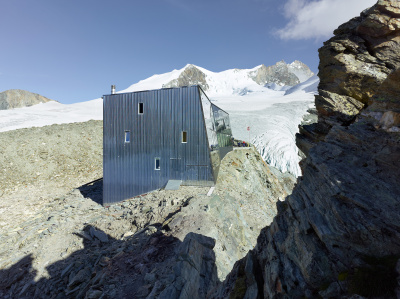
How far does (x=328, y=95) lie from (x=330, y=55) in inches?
88.2

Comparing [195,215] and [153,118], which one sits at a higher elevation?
[153,118]

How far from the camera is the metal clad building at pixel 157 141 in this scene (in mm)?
16766

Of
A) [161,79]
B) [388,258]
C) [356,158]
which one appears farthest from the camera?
[161,79]

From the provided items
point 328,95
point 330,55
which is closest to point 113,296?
point 328,95

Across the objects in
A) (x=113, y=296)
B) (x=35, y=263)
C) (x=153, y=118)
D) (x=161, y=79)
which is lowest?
(x=35, y=263)

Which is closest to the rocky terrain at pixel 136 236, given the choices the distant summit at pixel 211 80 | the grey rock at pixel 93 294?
the grey rock at pixel 93 294

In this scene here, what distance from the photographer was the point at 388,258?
3725mm

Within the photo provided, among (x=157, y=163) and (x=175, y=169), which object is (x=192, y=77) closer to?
(x=157, y=163)

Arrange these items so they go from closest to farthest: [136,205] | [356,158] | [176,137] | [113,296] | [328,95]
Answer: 1. [356,158]
2. [113,296]
3. [328,95]
4. [136,205]
5. [176,137]

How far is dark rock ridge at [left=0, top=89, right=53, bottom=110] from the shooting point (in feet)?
300

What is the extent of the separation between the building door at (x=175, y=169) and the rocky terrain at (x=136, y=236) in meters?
1.28

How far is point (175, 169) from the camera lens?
56.9ft

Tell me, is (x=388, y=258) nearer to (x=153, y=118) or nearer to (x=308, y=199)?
(x=308, y=199)

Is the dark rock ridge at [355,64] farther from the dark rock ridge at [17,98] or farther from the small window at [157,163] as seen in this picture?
the dark rock ridge at [17,98]
